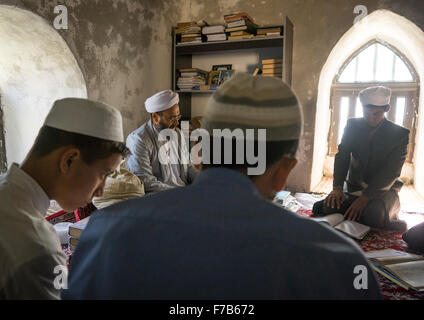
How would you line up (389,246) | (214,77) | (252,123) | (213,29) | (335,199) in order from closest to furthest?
(252,123) < (389,246) < (335,199) < (213,29) < (214,77)

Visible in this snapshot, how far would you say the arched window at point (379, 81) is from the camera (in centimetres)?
503

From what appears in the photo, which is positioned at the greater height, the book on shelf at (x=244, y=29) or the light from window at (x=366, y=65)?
the book on shelf at (x=244, y=29)

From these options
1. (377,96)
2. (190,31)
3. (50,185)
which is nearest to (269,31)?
(190,31)

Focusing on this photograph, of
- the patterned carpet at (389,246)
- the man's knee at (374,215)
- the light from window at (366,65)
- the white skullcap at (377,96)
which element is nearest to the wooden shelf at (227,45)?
the white skullcap at (377,96)

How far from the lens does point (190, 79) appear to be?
4.39 metres

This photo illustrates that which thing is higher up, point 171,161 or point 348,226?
point 171,161

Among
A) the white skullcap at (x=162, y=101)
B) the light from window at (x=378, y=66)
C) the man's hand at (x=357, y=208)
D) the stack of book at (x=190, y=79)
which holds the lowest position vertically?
the man's hand at (x=357, y=208)

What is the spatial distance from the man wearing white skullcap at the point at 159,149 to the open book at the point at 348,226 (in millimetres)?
1306

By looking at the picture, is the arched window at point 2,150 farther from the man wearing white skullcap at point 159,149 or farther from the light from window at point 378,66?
the light from window at point 378,66

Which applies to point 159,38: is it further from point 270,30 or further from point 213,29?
point 270,30

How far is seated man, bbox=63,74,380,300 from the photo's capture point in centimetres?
57

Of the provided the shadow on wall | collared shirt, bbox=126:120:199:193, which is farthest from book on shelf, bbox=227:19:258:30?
collared shirt, bbox=126:120:199:193

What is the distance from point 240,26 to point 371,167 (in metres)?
2.26

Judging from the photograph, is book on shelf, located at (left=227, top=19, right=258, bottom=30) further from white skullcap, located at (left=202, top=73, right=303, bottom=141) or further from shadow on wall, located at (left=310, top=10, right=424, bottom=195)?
white skullcap, located at (left=202, top=73, right=303, bottom=141)
